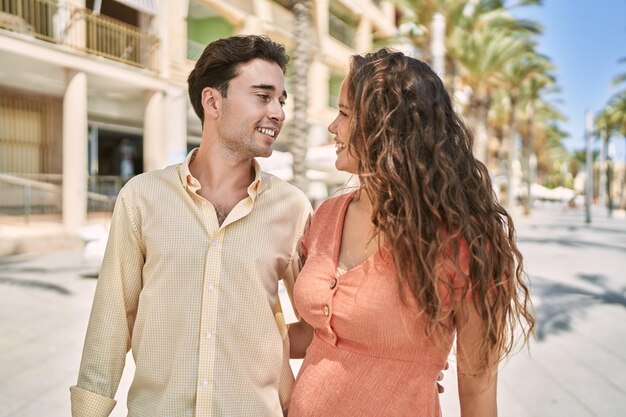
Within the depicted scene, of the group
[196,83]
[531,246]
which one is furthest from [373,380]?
[531,246]

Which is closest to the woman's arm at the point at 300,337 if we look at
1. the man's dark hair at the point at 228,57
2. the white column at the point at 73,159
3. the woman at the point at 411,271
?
the woman at the point at 411,271

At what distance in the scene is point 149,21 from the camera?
1205 cm

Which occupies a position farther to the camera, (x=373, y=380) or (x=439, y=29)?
(x=439, y=29)

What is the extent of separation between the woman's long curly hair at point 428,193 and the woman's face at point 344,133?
9 centimetres

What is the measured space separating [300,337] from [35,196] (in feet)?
33.3

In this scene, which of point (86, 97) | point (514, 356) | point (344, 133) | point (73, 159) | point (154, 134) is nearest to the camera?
point (344, 133)

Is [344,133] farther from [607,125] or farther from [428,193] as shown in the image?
[607,125]

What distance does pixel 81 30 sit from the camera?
36.0 ft

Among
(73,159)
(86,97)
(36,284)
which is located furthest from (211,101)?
(86,97)

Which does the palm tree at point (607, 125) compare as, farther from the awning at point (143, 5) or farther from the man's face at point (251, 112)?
the man's face at point (251, 112)

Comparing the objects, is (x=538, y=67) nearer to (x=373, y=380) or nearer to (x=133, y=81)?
(x=133, y=81)

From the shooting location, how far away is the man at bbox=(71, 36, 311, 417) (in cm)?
179

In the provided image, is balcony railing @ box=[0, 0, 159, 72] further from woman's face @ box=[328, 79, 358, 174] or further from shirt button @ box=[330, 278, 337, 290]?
shirt button @ box=[330, 278, 337, 290]

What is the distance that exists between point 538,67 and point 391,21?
8690mm
